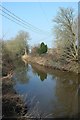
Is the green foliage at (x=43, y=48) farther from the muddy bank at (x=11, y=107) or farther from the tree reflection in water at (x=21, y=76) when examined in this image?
the muddy bank at (x=11, y=107)

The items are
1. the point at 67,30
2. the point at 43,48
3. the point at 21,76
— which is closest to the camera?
the point at 21,76

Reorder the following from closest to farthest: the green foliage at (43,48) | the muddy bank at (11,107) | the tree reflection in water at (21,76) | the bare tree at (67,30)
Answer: the muddy bank at (11,107) → the tree reflection in water at (21,76) → the bare tree at (67,30) → the green foliage at (43,48)

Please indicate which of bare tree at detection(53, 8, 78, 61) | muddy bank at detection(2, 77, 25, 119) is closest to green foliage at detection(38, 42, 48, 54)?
bare tree at detection(53, 8, 78, 61)

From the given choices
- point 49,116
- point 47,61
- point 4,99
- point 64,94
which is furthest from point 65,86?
point 47,61

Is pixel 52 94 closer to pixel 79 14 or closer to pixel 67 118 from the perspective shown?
pixel 67 118

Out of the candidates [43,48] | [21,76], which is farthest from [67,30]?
[43,48]

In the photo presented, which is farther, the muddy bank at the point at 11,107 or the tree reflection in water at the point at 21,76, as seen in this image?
the tree reflection in water at the point at 21,76

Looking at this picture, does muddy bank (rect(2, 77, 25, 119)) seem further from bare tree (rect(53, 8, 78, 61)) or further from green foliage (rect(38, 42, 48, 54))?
green foliage (rect(38, 42, 48, 54))

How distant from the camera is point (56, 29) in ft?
68.9

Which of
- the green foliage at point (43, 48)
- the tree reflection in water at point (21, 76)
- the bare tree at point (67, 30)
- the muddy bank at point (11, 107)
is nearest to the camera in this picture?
the muddy bank at point (11, 107)

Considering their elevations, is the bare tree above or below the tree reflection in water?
above

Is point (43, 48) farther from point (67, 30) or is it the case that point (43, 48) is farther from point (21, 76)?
point (21, 76)

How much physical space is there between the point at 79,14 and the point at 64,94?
30.8 feet

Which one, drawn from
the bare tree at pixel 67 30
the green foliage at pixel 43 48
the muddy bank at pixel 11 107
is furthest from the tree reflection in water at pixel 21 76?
the green foliage at pixel 43 48
